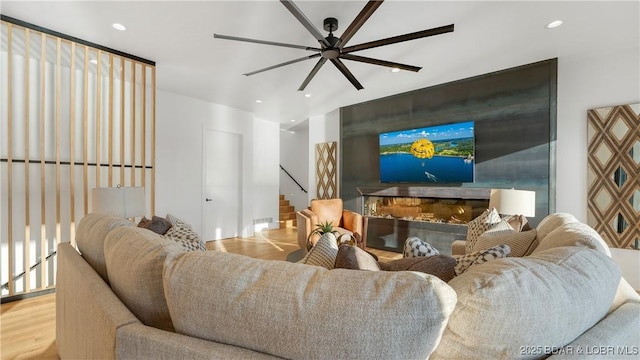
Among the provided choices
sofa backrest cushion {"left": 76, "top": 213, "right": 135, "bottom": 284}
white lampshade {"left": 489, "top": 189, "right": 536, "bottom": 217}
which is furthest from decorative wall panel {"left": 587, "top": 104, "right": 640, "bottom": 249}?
sofa backrest cushion {"left": 76, "top": 213, "right": 135, "bottom": 284}

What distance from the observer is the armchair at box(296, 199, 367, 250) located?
4.11 meters

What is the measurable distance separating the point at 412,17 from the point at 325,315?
2619mm

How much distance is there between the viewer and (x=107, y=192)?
2580 millimetres

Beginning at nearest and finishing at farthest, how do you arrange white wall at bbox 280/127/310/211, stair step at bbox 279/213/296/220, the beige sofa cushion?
the beige sofa cushion → stair step at bbox 279/213/296/220 → white wall at bbox 280/127/310/211

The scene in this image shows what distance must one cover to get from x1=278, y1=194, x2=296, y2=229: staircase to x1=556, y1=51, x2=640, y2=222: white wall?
5279 mm

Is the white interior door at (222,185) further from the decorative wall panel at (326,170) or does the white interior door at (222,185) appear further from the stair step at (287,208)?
the stair step at (287,208)

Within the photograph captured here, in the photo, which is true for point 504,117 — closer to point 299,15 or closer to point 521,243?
point 521,243

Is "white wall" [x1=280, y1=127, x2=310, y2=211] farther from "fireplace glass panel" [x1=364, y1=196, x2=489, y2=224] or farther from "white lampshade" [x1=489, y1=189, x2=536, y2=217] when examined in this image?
"white lampshade" [x1=489, y1=189, x2=536, y2=217]

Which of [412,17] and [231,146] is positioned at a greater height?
[412,17]

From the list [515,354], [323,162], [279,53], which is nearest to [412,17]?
[279,53]

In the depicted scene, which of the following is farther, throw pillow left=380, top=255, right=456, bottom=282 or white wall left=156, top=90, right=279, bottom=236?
white wall left=156, top=90, right=279, bottom=236

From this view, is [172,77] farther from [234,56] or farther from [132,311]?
[132,311]

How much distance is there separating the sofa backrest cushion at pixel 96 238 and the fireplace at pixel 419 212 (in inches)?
155

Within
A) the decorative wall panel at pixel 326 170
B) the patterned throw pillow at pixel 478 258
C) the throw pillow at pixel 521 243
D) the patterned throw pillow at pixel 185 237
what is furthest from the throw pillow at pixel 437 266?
the decorative wall panel at pixel 326 170
